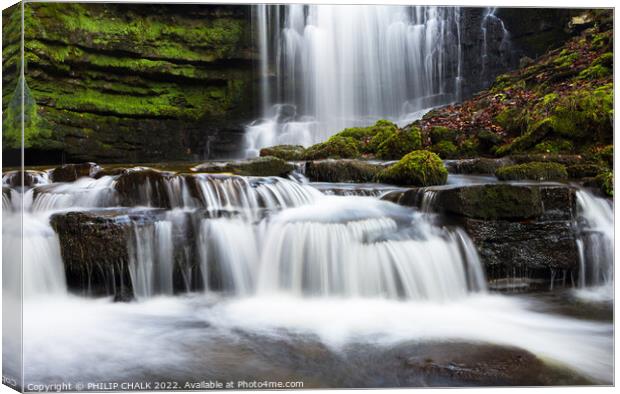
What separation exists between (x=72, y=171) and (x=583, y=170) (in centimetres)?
402

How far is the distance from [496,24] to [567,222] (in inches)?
68.3

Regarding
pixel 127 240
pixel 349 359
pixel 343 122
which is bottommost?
pixel 349 359

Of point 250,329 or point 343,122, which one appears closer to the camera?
point 250,329

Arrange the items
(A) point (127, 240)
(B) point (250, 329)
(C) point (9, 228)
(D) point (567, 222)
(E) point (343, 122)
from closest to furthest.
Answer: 1. (C) point (9, 228)
2. (B) point (250, 329)
3. (A) point (127, 240)
4. (D) point (567, 222)
5. (E) point (343, 122)

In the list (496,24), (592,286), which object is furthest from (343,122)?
Result: (592,286)

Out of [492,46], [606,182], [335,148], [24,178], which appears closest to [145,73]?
[335,148]

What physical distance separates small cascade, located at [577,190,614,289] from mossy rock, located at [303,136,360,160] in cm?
192

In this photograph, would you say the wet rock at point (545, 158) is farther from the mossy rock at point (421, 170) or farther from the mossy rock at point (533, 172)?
the mossy rock at point (421, 170)

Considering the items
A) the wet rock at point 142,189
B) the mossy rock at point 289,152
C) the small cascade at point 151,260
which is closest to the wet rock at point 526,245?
the mossy rock at point 289,152

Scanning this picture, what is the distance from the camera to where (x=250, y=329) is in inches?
145

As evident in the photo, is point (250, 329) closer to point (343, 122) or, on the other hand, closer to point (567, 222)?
point (343, 122)

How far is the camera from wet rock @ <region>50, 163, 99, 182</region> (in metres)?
3.93

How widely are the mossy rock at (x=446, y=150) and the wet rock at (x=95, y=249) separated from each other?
2.61 m

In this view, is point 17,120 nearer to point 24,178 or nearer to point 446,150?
point 24,178
